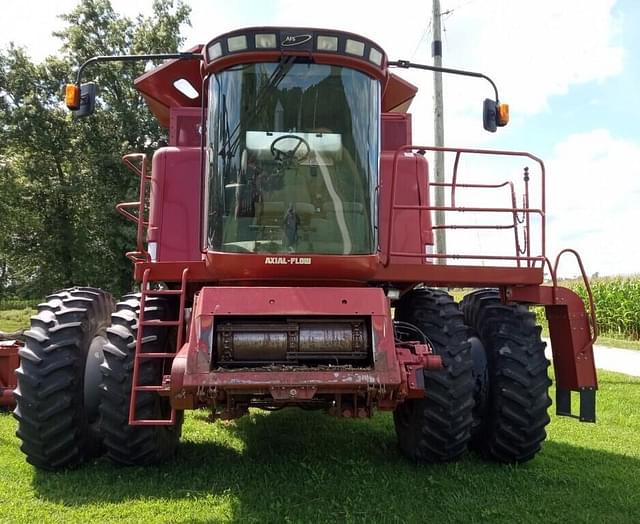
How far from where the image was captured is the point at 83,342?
15.9ft

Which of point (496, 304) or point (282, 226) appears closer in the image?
point (282, 226)

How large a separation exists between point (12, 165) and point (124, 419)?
2291cm

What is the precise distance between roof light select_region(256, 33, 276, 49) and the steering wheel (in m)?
0.63

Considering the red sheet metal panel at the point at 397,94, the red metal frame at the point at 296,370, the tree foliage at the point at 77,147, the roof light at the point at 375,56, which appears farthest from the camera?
the tree foliage at the point at 77,147

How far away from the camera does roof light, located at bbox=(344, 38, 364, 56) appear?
4279 millimetres

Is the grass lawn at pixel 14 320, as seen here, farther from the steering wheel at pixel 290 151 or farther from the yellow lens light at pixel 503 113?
the yellow lens light at pixel 503 113

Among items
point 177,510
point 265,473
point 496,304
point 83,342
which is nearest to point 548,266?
point 496,304

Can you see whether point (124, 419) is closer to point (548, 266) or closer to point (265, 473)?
point (265, 473)

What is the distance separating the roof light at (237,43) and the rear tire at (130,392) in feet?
6.52

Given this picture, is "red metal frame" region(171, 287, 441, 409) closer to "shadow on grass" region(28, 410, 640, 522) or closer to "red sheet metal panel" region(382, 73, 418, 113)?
"shadow on grass" region(28, 410, 640, 522)

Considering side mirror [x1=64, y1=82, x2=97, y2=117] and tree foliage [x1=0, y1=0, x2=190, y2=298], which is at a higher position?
tree foliage [x1=0, y1=0, x2=190, y2=298]

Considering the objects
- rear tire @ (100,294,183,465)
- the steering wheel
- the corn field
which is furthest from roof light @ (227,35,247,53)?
the corn field

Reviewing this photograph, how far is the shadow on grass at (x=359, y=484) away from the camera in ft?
13.3

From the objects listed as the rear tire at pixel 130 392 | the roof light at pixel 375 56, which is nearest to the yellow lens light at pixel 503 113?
the roof light at pixel 375 56
